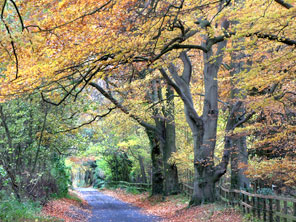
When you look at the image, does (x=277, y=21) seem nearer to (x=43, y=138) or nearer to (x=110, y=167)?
(x=43, y=138)

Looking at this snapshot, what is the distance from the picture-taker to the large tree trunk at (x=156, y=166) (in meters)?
19.1

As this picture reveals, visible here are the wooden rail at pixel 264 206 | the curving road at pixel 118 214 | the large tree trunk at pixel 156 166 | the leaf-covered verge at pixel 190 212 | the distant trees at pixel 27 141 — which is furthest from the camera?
the large tree trunk at pixel 156 166

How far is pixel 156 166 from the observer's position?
19.4 meters

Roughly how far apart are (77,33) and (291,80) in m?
6.18

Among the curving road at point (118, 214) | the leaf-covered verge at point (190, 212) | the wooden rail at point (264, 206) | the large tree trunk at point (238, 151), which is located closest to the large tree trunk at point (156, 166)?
the curving road at point (118, 214)

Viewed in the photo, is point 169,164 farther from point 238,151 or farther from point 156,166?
point 238,151

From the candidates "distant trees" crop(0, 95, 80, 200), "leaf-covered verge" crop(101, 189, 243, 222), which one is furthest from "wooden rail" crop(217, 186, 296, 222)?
"distant trees" crop(0, 95, 80, 200)

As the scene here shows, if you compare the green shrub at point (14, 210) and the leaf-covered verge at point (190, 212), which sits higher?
the green shrub at point (14, 210)

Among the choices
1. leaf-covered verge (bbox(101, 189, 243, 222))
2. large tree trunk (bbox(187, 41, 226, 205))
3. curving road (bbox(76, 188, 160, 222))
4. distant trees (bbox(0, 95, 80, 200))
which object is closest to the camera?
leaf-covered verge (bbox(101, 189, 243, 222))

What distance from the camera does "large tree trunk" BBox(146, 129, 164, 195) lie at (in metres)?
19.1

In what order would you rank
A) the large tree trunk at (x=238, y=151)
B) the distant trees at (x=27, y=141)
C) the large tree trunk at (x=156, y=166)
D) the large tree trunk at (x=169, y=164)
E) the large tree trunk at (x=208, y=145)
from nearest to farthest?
1. the distant trees at (x=27, y=141)
2. the large tree trunk at (x=208, y=145)
3. the large tree trunk at (x=238, y=151)
4. the large tree trunk at (x=169, y=164)
5. the large tree trunk at (x=156, y=166)

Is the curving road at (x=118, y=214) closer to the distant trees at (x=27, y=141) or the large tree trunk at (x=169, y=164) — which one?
the large tree trunk at (x=169, y=164)

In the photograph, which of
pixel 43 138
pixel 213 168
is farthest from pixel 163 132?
pixel 43 138

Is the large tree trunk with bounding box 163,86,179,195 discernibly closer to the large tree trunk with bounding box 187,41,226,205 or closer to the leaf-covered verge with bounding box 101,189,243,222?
the leaf-covered verge with bounding box 101,189,243,222
